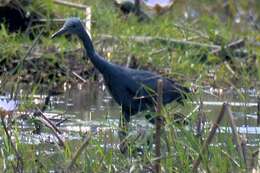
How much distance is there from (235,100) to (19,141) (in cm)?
286

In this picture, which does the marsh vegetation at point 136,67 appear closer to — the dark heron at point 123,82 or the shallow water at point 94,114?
the shallow water at point 94,114

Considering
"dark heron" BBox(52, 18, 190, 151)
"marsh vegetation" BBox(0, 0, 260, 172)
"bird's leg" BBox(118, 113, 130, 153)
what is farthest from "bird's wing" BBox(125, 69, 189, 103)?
"bird's leg" BBox(118, 113, 130, 153)

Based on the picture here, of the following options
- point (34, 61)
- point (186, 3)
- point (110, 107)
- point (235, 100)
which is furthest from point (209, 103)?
point (186, 3)

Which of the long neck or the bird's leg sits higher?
the long neck

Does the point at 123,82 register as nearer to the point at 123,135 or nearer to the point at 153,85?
the point at 153,85

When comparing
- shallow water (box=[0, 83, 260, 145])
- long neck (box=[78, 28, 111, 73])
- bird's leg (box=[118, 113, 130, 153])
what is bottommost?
shallow water (box=[0, 83, 260, 145])

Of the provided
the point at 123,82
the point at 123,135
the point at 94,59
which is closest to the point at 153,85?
the point at 123,82

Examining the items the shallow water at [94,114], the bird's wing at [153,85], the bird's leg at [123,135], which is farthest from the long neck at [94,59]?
the bird's leg at [123,135]

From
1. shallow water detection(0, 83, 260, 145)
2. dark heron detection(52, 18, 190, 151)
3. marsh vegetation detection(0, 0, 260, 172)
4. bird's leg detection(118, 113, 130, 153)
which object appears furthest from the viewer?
dark heron detection(52, 18, 190, 151)

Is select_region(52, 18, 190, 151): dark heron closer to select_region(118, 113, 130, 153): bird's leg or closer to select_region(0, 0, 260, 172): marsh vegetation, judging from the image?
select_region(0, 0, 260, 172): marsh vegetation

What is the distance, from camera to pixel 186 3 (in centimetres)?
1303

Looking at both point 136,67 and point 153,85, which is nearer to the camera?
point 153,85

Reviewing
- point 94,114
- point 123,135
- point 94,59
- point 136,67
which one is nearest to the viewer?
point 123,135

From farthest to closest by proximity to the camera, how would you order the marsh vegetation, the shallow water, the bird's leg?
the shallow water, the bird's leg, the marsh vegetation
